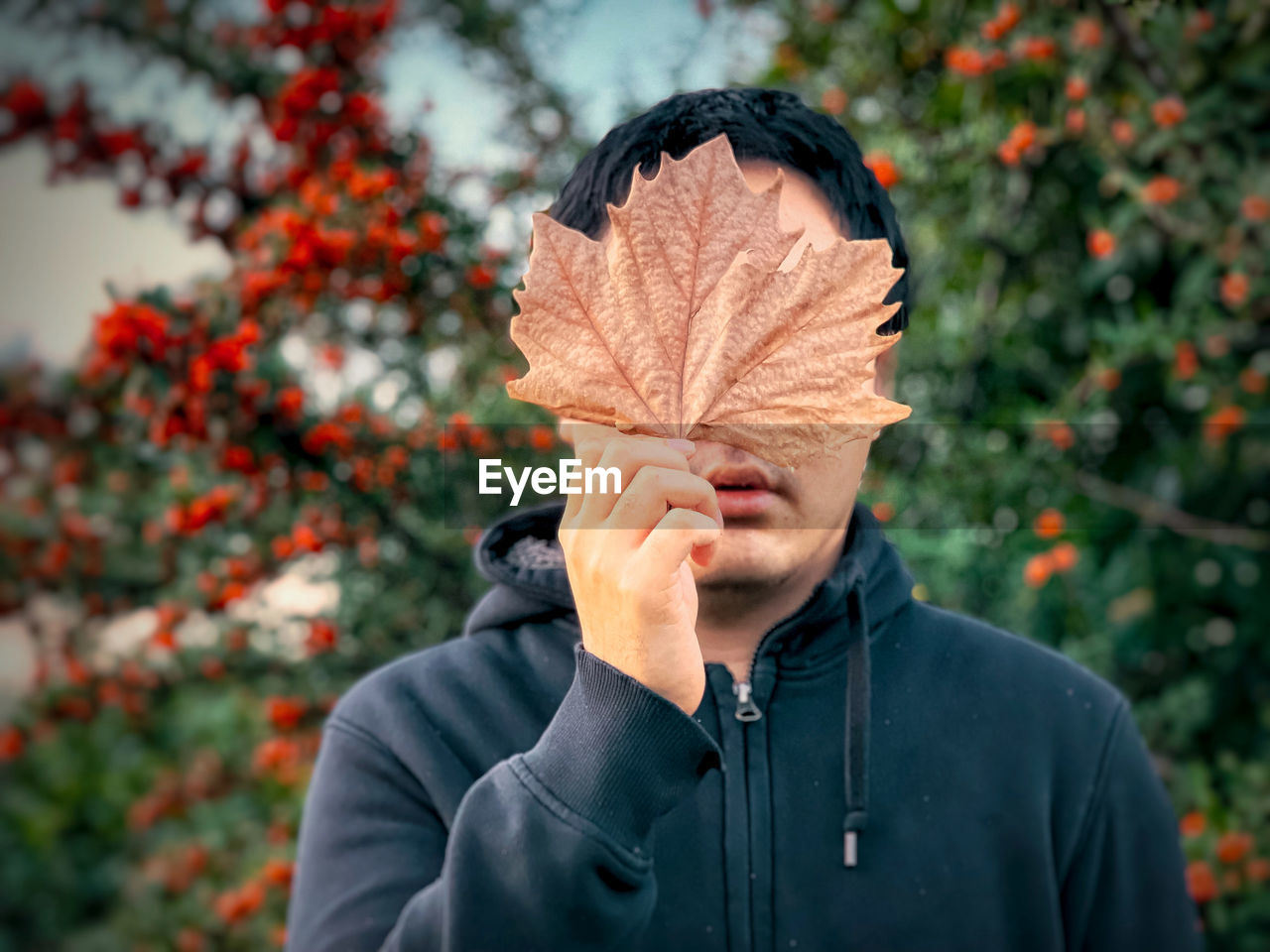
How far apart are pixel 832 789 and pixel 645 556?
50 cm

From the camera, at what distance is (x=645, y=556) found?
0.66 m

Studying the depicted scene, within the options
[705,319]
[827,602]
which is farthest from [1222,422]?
[705,319]

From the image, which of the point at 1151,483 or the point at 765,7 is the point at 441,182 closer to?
the point at 765,7

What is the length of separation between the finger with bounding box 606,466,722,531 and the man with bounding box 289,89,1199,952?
0.58 ft

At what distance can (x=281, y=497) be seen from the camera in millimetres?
2316

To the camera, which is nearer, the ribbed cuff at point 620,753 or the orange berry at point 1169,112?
the ribbed cuff at point 620,753

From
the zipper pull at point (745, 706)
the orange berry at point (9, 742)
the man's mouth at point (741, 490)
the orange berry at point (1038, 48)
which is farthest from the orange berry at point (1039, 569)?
the orange berry at point (9, 742)

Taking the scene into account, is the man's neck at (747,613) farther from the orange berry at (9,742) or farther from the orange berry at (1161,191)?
the orange berry at (9,742)

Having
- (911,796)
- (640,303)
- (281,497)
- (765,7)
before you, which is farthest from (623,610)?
(765,7)

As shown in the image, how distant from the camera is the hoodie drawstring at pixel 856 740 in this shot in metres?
1.00

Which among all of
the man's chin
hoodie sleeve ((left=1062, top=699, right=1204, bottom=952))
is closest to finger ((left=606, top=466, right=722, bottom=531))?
the man's chin

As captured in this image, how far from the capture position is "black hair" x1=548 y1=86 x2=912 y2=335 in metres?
1.05

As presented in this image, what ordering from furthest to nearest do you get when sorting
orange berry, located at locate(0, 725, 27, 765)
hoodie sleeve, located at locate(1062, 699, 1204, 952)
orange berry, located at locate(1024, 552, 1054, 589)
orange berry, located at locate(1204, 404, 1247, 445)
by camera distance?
orange berry, located at locate(0, 725, 27, 765) < orange berry, located at locate(1204, 404, 1247, 445) < orange berry, located at locate(1024, 552, 1054, 589) < hoodie sleeve, located at locate(1062, 699, 1204, 952)

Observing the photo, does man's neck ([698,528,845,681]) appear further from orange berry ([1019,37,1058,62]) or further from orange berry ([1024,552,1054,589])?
orange berry ([1019,37,1058,62])
